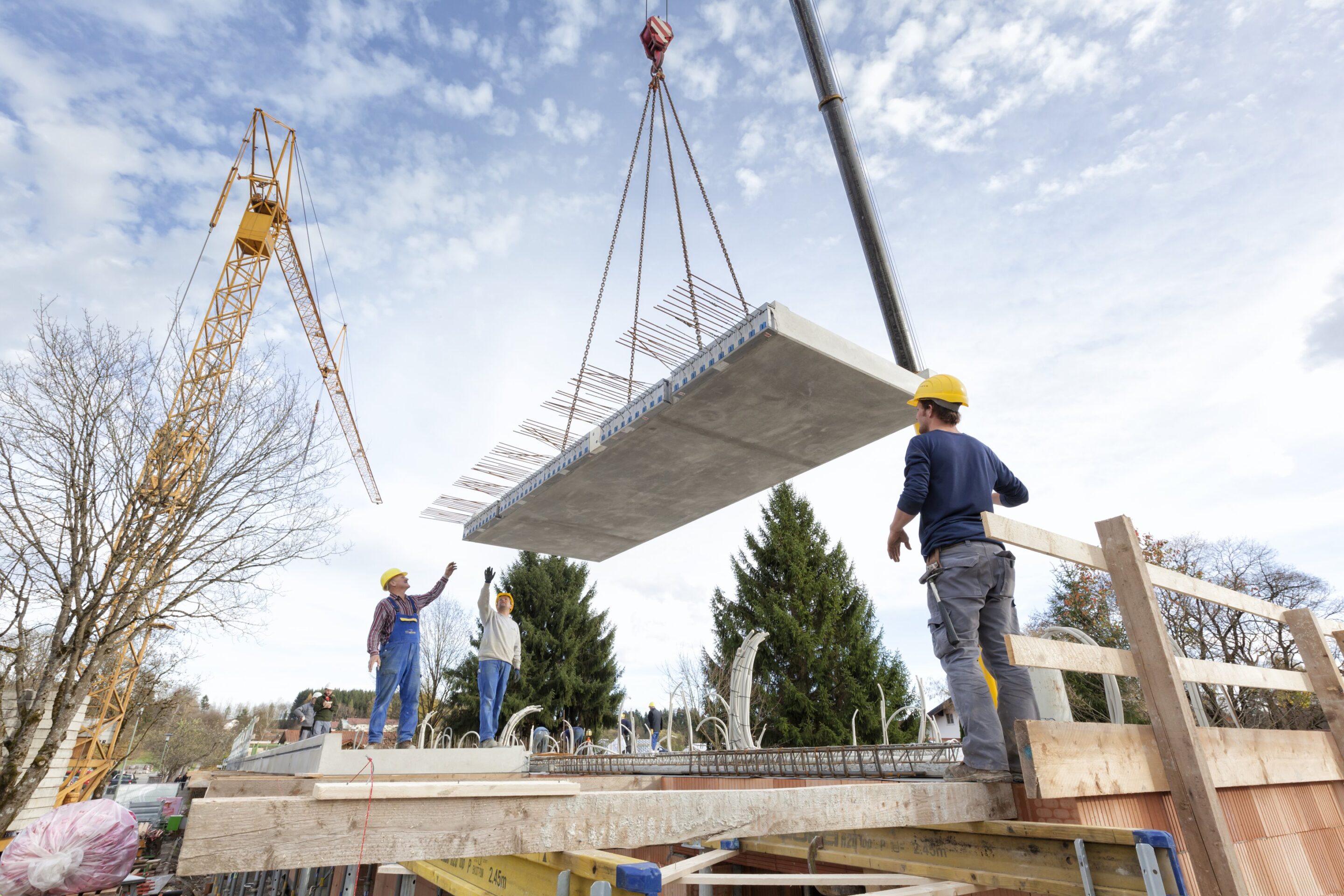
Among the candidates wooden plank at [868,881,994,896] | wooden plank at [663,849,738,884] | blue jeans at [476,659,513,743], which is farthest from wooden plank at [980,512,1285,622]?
blue jeans at [476,659,513,743]

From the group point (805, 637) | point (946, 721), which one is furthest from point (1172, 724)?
point (946, 721)

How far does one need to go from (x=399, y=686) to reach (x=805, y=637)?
18549mm

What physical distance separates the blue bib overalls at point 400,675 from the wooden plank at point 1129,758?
5796 millimetres

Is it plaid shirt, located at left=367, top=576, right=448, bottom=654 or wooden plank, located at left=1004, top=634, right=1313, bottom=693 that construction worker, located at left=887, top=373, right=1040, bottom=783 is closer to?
wooden plank, located at left=1004, top=634, right=1313, bottom=693

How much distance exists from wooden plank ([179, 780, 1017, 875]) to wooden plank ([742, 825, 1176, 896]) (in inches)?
8.3

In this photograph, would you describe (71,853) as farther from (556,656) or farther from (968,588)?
(556,656)

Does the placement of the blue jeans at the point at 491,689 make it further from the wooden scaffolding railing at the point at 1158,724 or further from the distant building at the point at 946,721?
the distant building at the point at 946,721

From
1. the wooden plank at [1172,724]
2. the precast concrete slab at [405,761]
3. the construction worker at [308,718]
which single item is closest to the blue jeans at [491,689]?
the precast concrete slab at [405,761]

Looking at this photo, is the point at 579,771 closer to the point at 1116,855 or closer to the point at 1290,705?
the point at 1116,855

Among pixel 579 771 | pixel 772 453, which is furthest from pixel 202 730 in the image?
pixel 772 453

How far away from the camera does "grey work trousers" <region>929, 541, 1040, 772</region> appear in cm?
287

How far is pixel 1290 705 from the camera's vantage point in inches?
673

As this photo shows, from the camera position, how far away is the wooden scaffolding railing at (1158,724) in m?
2.61

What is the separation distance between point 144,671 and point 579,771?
2179 centimetres
